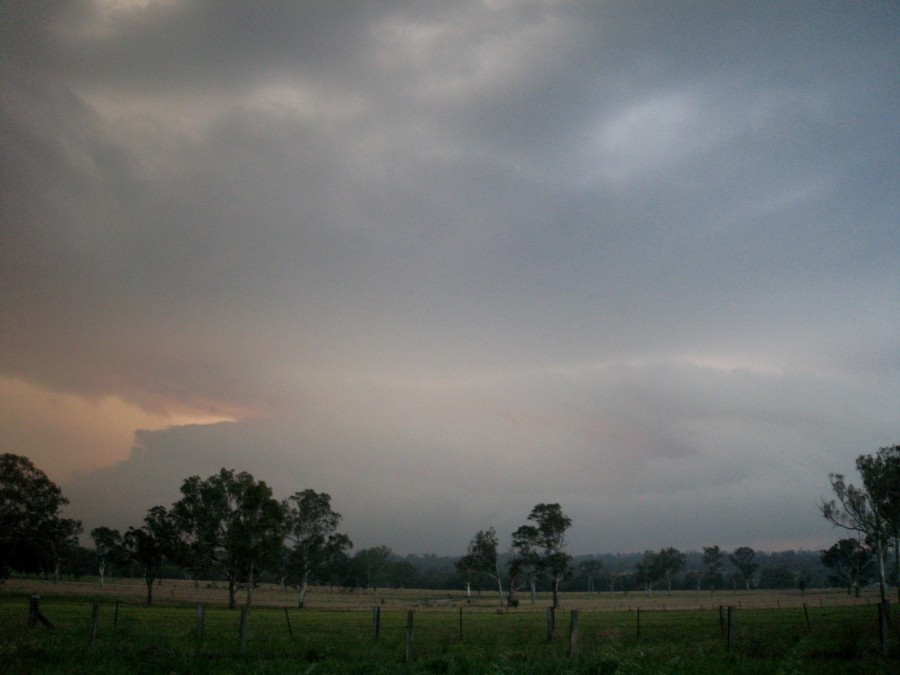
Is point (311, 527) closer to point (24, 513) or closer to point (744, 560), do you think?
point (24, 513)

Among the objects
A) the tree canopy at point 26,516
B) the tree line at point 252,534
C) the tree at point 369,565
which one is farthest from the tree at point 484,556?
the tree canopy at point 26,516

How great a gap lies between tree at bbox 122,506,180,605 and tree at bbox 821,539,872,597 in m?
101

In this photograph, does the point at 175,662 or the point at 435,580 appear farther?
the point at 435,580

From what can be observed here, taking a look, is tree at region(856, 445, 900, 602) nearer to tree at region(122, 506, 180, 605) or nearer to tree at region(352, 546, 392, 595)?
tree at region(122, 506, 180, 605)

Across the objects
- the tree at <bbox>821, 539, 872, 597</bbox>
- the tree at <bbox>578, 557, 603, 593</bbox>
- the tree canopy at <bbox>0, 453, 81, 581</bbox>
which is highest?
the tree canopy at <bbox>0, 453, 81, 581</bbox>

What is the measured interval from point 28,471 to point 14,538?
701 centimetres

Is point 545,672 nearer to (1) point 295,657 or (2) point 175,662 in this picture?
(1) point 295,657

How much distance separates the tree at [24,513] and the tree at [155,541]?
1329cm

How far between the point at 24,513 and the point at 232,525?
67.7 feet

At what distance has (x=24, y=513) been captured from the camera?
63375 millimetres

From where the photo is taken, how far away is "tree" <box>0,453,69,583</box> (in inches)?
2391

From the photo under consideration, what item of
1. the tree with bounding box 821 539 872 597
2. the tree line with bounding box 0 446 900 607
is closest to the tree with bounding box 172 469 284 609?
the tree line with bounding box 0 446 900 607

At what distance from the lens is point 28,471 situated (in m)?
65.1

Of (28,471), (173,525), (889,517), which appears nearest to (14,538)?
(28,471)
